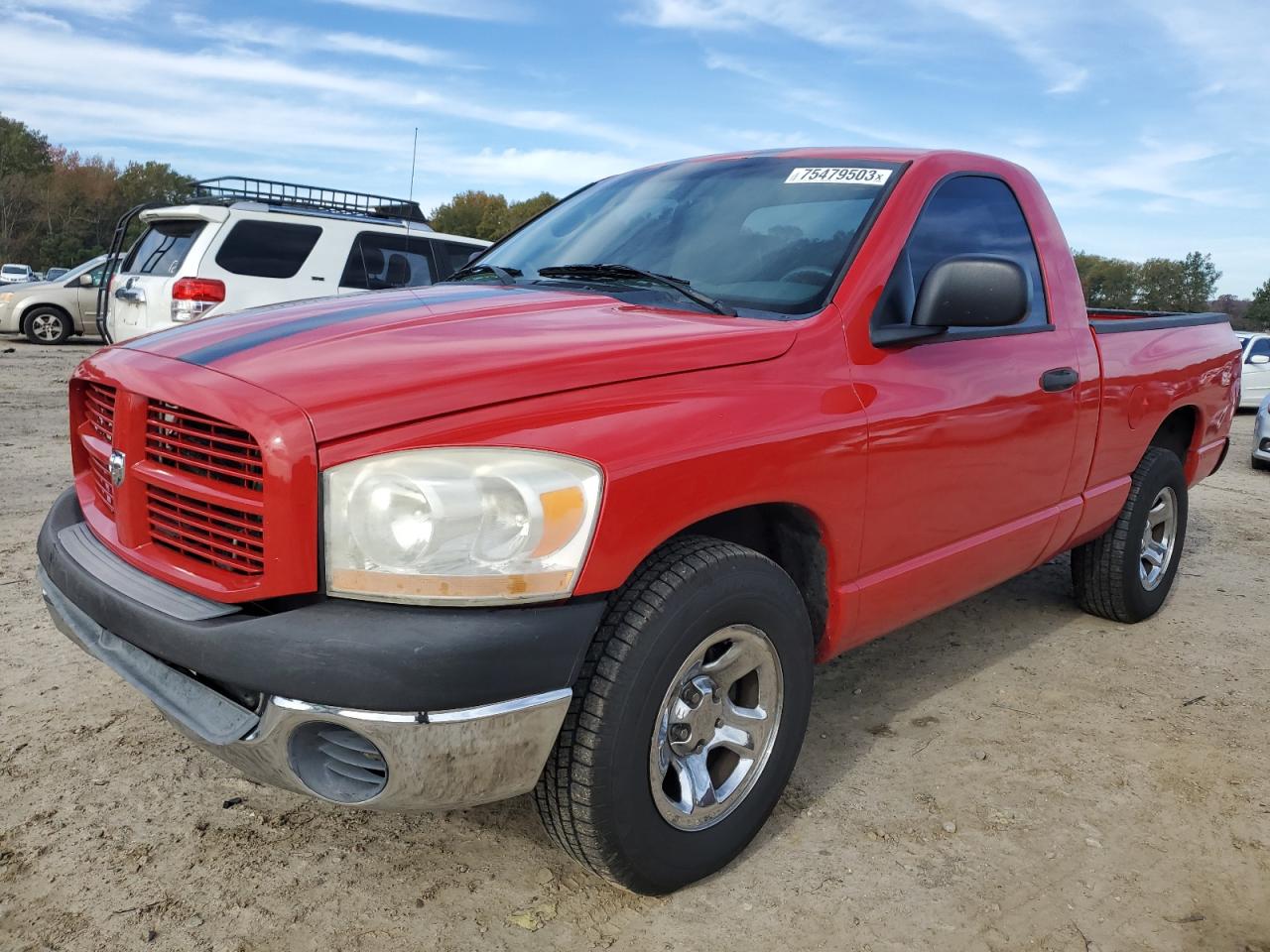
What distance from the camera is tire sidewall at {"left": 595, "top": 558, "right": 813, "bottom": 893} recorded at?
6.70ft

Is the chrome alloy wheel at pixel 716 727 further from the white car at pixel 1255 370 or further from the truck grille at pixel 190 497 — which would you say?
the white car at pixel 1255 370

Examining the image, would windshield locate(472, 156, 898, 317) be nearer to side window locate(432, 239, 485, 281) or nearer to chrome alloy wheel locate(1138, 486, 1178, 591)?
chrome alloy wheel locate(1138, 486, 1178, 591)

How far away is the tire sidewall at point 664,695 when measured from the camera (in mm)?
2041

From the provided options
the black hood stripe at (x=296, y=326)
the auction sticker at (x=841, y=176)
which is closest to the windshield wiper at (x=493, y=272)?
the black hood stripe at (x=296, y=326)

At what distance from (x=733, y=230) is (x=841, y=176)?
0.38 m

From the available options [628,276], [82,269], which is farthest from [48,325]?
[628,276]

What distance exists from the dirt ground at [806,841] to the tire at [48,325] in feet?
46.0

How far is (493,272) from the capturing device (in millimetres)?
3332

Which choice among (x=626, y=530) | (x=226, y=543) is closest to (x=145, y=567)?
(x=226, y=543)

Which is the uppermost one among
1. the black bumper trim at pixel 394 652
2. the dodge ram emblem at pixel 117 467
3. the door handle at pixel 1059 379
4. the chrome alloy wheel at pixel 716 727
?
the door handle at pixel 1059 379

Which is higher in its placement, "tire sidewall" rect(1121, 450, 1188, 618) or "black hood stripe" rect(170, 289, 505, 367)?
"black hood stripe" rect(170, 289, 505, 367)

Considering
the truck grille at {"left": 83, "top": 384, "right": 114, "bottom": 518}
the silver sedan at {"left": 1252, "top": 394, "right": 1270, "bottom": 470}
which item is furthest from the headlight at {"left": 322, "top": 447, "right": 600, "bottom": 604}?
the silver sedan at {"left": 1252, "top": 394, "right": 1270, "bottom": 470}

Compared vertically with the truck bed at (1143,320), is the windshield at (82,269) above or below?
below

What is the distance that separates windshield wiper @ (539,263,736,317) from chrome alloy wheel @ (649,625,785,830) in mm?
868
